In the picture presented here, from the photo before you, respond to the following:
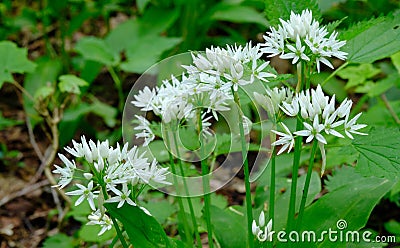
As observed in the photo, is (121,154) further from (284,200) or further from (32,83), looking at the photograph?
(32,83)

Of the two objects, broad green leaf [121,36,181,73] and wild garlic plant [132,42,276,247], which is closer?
wild garlic plant [132,42,276,247]

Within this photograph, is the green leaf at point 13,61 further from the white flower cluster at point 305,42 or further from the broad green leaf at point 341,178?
the white flower cluster at point 305,42

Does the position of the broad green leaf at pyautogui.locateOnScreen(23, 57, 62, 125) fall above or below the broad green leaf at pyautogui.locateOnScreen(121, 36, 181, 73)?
below

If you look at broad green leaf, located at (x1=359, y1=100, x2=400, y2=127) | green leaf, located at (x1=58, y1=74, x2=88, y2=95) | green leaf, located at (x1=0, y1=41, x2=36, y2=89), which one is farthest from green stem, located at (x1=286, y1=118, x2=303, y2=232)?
green leaf, located at (x1=0, y1=41, x2=36, y2=89)

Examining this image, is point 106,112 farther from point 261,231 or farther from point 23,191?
point 261,231

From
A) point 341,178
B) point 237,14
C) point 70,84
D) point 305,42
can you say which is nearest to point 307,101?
point 305,42

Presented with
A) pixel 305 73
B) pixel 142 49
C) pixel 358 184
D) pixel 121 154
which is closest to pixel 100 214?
pixel 121 154

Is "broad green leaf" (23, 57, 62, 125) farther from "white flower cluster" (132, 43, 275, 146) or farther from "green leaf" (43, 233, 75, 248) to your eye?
"white flower cluster" (132, 43, 275, 146)
